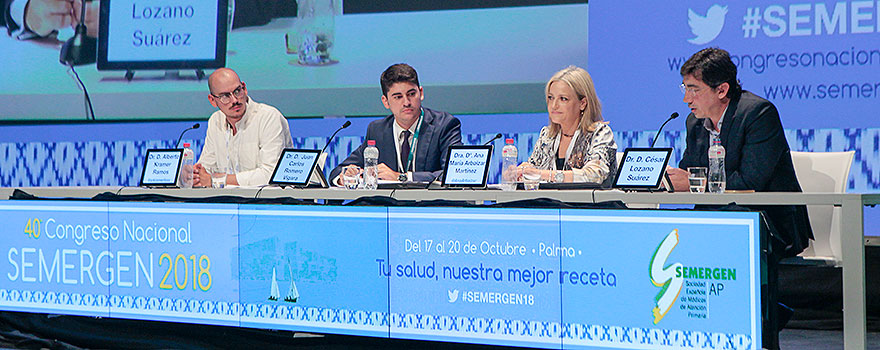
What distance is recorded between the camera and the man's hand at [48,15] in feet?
20.1

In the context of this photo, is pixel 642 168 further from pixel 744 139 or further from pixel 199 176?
pixel 199 176

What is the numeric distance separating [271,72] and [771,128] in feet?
10.7

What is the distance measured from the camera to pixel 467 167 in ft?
11.1

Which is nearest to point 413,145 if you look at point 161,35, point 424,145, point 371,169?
point 424,145

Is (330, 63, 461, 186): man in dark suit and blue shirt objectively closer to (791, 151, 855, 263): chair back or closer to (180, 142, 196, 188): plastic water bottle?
(180, 142, 196, 188): plastic water bottle

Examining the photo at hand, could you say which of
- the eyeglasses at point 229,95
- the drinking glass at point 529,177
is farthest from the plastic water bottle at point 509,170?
the eyeglasses at point 229,95

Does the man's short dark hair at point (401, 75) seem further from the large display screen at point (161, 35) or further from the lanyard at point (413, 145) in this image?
the large display screen at point (161, 35)

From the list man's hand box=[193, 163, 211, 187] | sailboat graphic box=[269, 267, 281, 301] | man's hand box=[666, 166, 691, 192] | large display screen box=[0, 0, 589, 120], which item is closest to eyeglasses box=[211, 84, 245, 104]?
man's hand box=[193, 163, 211, 187]

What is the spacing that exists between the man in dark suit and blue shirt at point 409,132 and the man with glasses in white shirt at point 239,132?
41 cm

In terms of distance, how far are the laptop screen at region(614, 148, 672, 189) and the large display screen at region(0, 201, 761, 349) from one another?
0.32 meters

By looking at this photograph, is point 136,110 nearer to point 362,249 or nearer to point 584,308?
point 362,249

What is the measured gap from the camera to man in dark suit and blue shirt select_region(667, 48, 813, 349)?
3.32m

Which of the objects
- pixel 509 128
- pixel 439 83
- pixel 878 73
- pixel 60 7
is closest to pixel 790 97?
pixel 878 73

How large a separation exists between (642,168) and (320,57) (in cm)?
300
